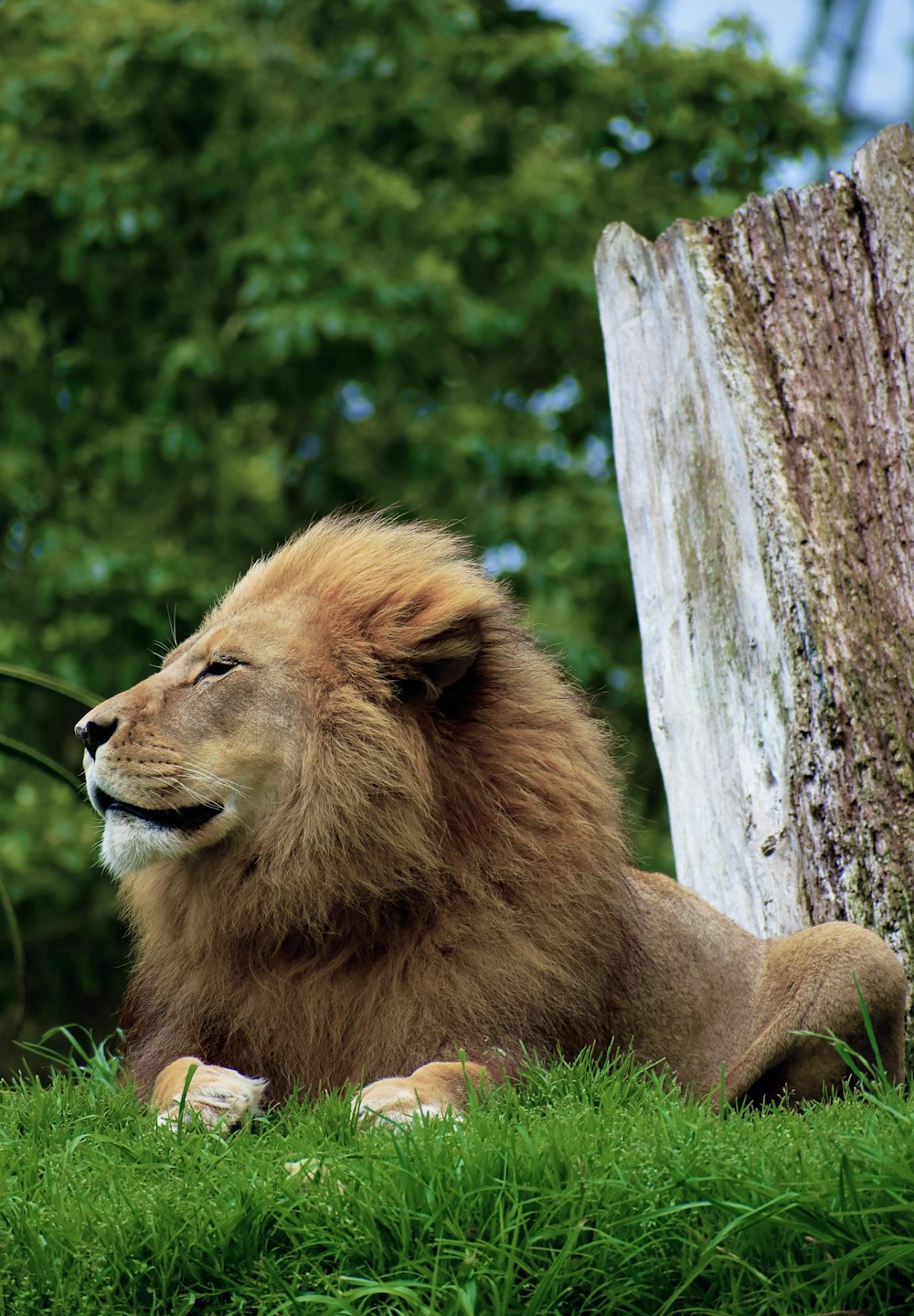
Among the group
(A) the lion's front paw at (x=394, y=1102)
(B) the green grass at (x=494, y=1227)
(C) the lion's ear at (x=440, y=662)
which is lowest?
(B) the green grass at (x=494, y=1227)

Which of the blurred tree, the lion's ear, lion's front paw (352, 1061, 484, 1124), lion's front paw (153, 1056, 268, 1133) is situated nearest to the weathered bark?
the lion's ear

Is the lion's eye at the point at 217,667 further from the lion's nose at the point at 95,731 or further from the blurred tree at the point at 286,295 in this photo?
the blurred tree at the point at 286,295

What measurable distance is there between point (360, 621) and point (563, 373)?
9272mm

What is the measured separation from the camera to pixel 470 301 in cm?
1091

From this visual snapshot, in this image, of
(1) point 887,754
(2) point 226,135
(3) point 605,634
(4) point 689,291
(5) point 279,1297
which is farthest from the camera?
(3) point 605,634

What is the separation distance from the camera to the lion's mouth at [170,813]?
135 inches

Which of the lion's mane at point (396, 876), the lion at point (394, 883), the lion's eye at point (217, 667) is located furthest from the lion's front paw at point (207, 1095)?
the lion's eye at point (217, 667)

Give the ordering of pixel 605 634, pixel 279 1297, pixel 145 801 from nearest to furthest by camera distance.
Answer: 1. pixel 279 1297
2. pixel 145 801
3. pixel 605 634

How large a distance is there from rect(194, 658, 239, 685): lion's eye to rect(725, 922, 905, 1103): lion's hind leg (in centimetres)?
150

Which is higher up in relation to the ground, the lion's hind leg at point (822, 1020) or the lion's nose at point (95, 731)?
the lion's nose at point (95, 731)

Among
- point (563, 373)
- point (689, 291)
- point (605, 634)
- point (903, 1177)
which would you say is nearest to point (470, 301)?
point (563, 373)

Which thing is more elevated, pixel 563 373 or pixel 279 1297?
pixel 563 373

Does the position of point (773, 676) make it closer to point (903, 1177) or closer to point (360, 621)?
point (360, 621)

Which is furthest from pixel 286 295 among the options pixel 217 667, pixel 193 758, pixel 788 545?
pixel 193 758
